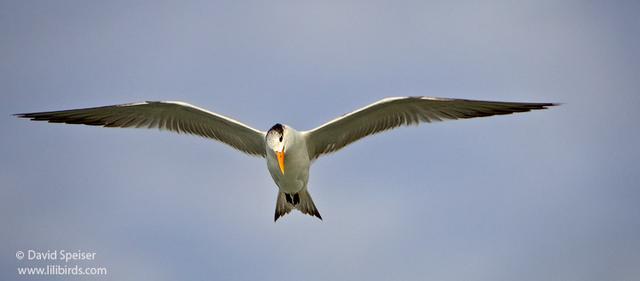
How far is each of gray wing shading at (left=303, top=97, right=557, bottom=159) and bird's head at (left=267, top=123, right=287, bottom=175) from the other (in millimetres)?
871

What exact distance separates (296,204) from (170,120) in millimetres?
2757

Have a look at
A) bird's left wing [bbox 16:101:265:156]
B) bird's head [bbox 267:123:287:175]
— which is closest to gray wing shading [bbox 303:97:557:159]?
bird's head [bbox 267:123:287:175]

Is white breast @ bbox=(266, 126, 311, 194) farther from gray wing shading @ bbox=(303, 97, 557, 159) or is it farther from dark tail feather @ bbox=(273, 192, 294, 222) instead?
dark tail feather @ bbox=(273, 192, 294, 222)

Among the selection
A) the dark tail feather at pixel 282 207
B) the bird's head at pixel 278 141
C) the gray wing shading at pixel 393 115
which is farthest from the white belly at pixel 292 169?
the dark tail feather at pixel 282 207

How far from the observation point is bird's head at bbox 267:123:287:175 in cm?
1009

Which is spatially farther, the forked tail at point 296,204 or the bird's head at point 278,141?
the forked tail at point 296,204

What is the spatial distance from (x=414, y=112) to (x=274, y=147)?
256 cm

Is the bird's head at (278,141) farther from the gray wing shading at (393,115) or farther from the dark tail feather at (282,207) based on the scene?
the dark tail feather at (282,207)

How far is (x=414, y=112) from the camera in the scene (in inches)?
431

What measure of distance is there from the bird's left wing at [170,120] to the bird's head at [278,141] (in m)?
1.01

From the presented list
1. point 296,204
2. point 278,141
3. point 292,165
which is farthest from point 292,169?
point 296,204

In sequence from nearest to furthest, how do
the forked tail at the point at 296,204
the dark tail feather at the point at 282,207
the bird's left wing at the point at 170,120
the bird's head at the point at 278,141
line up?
the bird's head at the point at 278,141
the bird's left wing at the point at 170,120
the forked tail at the point at 296,204
the dark tail feather at the point at 282,207

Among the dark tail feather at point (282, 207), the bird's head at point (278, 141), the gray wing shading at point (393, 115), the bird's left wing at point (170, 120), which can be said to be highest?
the bird's left wing at point (170, 120)

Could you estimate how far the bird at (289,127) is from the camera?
10.4 meters
